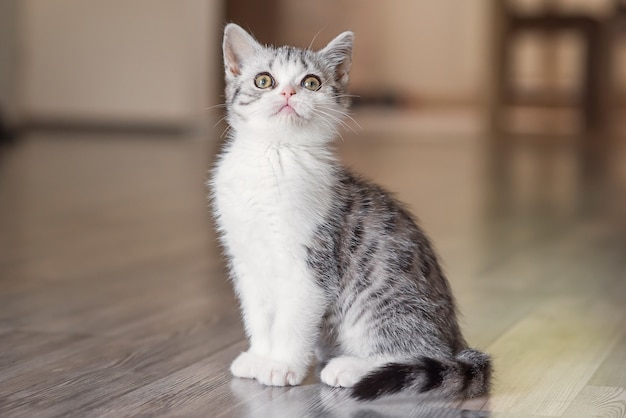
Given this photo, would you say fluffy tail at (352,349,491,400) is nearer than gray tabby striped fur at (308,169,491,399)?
Yes

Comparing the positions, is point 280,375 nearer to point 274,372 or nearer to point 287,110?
point 274,372

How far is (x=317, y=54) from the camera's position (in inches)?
66.4

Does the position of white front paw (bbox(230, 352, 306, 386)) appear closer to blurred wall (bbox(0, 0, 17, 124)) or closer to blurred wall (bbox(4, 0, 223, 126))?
blurred wall (bbox(0, 0, 17, 124))

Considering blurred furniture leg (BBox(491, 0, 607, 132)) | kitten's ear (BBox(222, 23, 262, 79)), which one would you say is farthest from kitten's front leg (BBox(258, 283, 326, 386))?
blurred furniture leg (BBox(491, 0, 607, 132))

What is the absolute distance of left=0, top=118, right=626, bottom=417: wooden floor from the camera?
1609 mm

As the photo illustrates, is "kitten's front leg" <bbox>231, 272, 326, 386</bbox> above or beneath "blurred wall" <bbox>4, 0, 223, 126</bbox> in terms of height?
beneath

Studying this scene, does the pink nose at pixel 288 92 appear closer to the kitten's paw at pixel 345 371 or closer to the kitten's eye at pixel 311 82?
the kitten's eye at pixel 311 82

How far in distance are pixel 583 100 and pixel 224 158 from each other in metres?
7.79

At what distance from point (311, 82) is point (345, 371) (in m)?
0.48

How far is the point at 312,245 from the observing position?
162 cm

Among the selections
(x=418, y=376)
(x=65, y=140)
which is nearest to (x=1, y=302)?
(x=418, y=376)

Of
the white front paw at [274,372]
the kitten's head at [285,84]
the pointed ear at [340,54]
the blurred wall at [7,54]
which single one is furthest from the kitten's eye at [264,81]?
the blurred wall at [7,54]

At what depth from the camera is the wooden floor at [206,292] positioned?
161 centimetres

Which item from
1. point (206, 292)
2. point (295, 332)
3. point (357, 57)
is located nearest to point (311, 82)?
point (295, 332)
